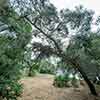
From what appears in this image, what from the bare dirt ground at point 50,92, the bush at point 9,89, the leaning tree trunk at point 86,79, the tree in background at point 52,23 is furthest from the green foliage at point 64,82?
the bush at point 9,89

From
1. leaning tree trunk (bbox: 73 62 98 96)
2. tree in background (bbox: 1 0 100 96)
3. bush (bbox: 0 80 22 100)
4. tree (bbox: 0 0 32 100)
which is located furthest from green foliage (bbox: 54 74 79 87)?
tree (bbox: 0 0 32 100)

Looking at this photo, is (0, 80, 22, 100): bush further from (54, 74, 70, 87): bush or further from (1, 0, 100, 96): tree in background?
(54, 74, 70, 87): bush

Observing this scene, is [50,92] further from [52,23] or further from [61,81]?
[52,23]

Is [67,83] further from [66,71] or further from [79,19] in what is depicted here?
[79,19]

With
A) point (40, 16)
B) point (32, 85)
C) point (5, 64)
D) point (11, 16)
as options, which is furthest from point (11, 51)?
point (32, 85)

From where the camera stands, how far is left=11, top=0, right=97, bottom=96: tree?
8617 millimetres

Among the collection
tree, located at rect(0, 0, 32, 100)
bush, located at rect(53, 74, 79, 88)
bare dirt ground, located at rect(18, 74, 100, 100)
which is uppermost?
tree, located at rect(0, 0, 32, 100)

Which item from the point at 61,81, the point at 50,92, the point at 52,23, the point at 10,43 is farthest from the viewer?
the point at 61,81

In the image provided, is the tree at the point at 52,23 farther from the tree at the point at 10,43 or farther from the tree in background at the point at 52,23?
the tree at the point at 10,43

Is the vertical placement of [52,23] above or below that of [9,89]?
above

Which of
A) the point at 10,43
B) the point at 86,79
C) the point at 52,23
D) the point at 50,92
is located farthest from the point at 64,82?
the point at 10,43

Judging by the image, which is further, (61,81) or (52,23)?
(61,81)

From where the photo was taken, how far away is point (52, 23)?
8938 millimetres

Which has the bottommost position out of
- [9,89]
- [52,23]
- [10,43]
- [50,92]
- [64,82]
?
[50,92]
